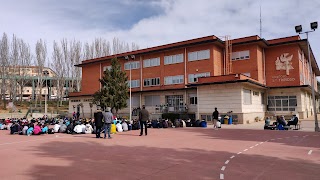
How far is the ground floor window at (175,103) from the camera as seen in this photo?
38531mm

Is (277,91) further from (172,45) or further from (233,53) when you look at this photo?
(172,45)

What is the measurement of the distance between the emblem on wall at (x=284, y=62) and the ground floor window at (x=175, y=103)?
13625 millimetres

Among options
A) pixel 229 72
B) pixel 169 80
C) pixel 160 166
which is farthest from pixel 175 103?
pixel 160 166

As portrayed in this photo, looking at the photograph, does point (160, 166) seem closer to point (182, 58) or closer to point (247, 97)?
point (247, 97)

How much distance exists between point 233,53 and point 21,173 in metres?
35.2

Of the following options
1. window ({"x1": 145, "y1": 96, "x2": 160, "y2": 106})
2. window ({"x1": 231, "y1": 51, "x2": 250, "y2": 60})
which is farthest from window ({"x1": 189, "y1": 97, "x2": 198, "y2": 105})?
window ({"x1": 231, "y1": 51, "x2": 250, "y2": 60})

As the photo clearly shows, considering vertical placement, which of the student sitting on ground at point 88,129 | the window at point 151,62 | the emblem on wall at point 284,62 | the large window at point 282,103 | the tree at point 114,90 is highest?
the window at point 151,62

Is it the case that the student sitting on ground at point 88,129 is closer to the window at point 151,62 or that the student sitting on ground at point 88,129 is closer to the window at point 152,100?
the window at point 152,100

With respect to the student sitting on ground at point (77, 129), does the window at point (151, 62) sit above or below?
above

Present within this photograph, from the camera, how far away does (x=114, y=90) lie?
3753 centimetres

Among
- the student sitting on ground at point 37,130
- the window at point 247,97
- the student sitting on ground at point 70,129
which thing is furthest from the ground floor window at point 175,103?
the student sitting on ground at point 37,130

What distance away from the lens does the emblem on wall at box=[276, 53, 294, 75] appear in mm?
37594

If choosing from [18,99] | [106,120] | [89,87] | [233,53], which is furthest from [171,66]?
[18,99]

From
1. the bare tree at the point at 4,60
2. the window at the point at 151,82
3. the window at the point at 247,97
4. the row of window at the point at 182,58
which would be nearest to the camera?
the window at the point at 247,97
